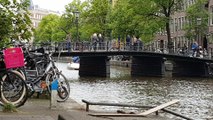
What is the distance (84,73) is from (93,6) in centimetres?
2582

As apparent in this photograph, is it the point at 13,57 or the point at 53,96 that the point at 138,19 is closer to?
the point at 53,96

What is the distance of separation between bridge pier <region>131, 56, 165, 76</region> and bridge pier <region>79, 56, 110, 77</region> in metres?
3.84

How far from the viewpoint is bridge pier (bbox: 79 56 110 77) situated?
50875 millimetres

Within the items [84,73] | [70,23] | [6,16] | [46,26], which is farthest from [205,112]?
[46,26]

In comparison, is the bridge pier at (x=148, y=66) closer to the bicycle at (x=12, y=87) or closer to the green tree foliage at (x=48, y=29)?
the bicycle at (x=12, y=87)

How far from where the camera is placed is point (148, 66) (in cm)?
5375

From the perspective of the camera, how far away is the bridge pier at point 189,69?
4934cm

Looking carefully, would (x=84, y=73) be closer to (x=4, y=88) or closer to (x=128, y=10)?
(x=128, y=10)

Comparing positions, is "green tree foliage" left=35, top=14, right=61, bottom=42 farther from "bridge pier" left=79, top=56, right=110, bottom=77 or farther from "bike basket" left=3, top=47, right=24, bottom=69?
"bike basket" left=3, top=47, right=24, bottom=69

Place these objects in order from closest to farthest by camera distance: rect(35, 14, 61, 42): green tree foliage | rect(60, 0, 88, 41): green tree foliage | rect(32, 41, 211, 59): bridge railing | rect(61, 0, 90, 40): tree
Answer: rect(32, 41, 211, 59): bridge railing < rect(61, 0, 90, 40): tree < rect(60, 0, 88, 41): green tree foliage < rect(35, 14, 61, 42): green tree foliage

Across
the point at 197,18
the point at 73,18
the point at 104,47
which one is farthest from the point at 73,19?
the point at 104,47

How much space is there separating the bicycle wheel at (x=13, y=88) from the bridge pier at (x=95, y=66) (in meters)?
38.9

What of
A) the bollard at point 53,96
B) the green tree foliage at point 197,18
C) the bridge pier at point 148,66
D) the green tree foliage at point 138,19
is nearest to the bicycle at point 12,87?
the bollard at point 53,96

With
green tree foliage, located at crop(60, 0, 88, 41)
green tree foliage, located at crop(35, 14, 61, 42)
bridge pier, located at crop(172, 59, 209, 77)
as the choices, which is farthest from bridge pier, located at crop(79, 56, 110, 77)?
green tree foliage, located at crop(35, 14, 61, 42)
